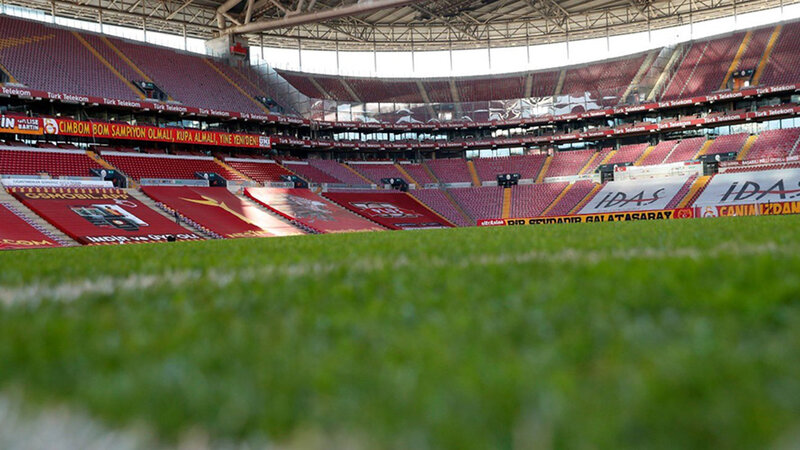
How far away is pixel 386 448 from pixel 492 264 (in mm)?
3703

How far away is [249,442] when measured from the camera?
134cm

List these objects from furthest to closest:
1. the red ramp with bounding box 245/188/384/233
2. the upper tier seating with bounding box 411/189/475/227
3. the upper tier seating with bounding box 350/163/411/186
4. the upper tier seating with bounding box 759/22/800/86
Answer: the upper tier seating with bounding box 350/163/411/186
the upper tier seating with bounding box 411/189/475/227
the upper tier seating with bounding box 759/22/800/86
the red ramp with bounding box 245/188/384/233

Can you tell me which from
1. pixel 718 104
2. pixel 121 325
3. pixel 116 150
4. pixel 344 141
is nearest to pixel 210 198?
pixel 116 150

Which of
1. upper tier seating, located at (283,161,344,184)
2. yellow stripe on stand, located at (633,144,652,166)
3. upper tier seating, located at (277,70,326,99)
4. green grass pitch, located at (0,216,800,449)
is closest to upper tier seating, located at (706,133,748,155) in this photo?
yellow stripe on stand, located at (633,144,652,166)

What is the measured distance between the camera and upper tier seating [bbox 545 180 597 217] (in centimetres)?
4195

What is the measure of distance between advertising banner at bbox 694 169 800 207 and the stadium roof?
1850cm

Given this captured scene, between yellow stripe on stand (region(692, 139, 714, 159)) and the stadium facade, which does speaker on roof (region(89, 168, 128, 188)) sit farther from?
yellow stripe on stand (region(692, 139, 714, 159))

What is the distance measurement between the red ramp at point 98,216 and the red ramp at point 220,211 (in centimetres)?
164

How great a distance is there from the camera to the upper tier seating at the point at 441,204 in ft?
148

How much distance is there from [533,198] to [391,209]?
1173 centimetres

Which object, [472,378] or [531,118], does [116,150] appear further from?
[472,378]

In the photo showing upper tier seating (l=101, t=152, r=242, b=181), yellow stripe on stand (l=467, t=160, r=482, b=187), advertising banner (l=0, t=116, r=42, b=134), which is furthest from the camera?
yellow stripe on stand (l=467, t=160, r=482, b=187)

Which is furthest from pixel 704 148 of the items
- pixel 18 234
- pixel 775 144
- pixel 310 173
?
pixel 18 234

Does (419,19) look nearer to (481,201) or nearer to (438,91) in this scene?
(438,91)
